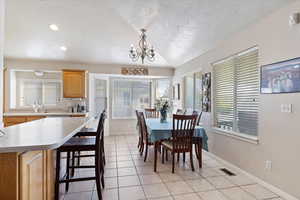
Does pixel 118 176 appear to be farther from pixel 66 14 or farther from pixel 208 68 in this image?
pixel 66 14

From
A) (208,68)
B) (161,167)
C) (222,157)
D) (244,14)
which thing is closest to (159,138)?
(161,167)

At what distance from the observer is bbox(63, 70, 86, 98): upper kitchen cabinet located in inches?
198

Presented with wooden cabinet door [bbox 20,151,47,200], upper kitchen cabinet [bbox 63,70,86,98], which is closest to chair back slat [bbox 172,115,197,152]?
wooden cabinet door [bbox 20,151,47,200]

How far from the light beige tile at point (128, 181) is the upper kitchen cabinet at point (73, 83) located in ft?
10.5

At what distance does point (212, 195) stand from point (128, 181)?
1.19 m

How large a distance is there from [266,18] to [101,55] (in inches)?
156

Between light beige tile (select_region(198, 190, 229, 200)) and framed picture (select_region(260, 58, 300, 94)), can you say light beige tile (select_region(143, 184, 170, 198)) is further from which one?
framed picture (select_region(260, 58, 300, 94))

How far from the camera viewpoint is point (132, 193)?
90.3 inches

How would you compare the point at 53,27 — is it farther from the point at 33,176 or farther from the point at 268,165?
the point at 268,165

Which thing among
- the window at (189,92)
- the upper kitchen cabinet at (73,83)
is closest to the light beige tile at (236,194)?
the window at (189,92)

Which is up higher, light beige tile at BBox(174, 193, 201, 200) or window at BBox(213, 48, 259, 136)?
window at BBox(213, 48, 259, 136)

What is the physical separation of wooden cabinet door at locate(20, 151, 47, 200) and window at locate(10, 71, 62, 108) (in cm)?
450

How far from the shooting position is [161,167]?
3.19 m

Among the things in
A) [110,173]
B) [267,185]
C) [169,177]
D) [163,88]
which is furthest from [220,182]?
[163,88]
